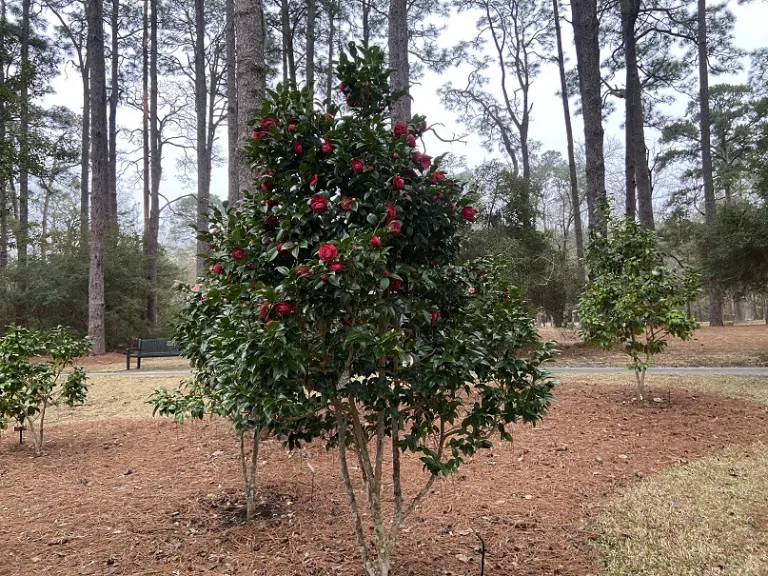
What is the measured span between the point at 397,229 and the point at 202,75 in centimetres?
2072

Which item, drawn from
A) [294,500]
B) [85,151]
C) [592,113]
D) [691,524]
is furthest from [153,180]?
[691,524]

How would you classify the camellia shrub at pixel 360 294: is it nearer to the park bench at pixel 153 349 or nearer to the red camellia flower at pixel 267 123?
the red camellia flower at pixel 267 123

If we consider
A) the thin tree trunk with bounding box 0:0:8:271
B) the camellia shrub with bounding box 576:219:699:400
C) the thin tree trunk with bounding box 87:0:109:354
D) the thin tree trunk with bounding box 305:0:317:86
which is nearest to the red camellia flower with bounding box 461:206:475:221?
the camellia shrub with bounding box 576:219:699:400

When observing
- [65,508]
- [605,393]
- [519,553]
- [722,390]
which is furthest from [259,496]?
[722,390]

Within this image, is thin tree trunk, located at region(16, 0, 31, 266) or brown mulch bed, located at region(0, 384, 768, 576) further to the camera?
thin tree trunk, located at region(16, 0, 31, 266)

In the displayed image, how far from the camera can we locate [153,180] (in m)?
22.6

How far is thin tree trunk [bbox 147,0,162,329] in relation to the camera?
17594mm

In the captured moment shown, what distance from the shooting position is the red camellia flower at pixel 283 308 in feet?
6.23

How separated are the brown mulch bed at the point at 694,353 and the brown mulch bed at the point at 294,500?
4.68 m

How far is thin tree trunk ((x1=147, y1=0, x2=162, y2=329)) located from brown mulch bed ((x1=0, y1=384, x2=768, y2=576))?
12.5 m

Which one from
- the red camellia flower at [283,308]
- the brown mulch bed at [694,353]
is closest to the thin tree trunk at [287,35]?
the brown mulch bed at [694,353]

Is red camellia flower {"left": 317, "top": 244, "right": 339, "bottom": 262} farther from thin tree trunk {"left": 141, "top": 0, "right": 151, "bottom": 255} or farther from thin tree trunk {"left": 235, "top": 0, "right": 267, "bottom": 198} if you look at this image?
thin tree trunk {"left": 141, "top": 0, "right": 151, "bottom": 255}

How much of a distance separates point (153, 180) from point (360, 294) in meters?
23.4

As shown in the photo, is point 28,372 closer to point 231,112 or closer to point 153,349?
point 231,112
